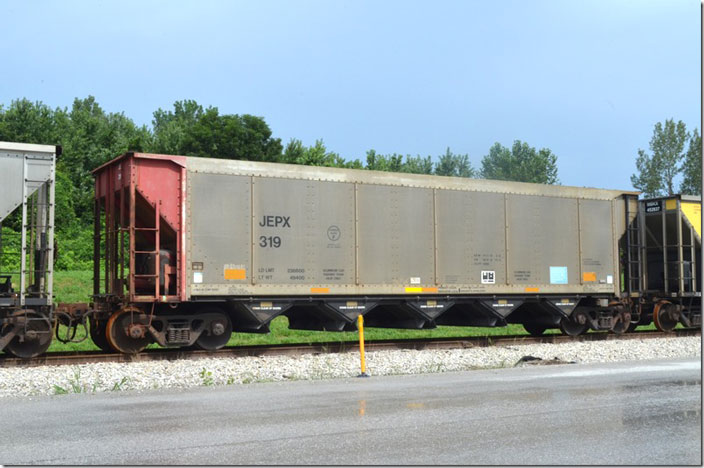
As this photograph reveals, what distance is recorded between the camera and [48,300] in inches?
550

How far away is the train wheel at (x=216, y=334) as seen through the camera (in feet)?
51.8

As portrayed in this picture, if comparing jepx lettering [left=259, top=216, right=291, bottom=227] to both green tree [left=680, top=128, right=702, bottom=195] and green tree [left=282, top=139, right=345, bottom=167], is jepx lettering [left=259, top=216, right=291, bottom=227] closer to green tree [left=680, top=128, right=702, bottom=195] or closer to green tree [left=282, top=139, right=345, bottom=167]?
green tree [left=282, top=139, right=345, bottom=167]

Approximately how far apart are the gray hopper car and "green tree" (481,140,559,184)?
61.2m

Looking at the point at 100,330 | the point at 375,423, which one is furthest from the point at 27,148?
the point at 375,423

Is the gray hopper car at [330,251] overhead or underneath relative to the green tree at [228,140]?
underneath

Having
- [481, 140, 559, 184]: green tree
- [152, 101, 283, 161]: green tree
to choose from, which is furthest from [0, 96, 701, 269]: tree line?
[481, 140, 559, 184]: green tree

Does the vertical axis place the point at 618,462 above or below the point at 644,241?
below

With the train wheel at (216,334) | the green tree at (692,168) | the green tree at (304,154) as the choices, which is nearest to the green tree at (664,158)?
the green tree at (692,168)

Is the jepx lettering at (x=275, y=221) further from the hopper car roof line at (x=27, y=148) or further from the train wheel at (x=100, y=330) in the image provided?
the hopper car roof line at (x=27, y=148)

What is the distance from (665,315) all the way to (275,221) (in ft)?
37.9

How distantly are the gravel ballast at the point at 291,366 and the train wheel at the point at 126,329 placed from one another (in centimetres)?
109

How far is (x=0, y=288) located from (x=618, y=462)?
38.1ft

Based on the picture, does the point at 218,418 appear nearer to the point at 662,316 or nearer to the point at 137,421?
the point at 137,421

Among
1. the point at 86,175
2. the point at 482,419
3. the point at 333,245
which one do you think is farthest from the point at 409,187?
the point at 86,175
